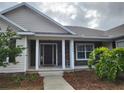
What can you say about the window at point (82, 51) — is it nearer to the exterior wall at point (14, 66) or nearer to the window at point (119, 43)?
the window at point (119, 43)

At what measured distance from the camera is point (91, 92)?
688 cm

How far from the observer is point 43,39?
1304cm

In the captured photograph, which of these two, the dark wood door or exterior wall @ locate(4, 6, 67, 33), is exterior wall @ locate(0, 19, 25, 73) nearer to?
exterior wall @ locate(4, 6, 67, 33)

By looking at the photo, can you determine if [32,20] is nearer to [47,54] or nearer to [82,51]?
[47,54]

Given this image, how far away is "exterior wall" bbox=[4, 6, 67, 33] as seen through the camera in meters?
13.5

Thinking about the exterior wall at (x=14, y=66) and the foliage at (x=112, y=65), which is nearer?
the foliage at (x=112, y=65)

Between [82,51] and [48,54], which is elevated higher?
[82,51]

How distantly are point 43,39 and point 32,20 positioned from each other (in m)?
2.14

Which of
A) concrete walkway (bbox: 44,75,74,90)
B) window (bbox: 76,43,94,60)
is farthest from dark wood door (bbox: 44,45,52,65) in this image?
concrete walkway (bbox: 44,75,74,90)

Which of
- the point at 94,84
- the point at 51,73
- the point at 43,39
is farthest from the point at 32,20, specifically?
the point at 94,84

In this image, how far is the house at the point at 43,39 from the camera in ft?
38.6

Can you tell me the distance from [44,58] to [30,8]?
202 inches

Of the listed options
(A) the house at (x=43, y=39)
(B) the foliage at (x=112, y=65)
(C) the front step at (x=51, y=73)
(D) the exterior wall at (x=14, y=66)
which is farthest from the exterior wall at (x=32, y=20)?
(B) the foliage at (x=112, y=65)

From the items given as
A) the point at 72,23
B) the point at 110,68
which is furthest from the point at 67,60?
the point at 72,23
